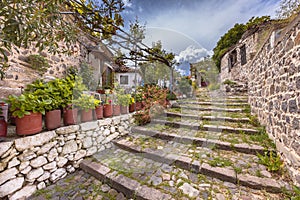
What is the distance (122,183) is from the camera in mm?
1742

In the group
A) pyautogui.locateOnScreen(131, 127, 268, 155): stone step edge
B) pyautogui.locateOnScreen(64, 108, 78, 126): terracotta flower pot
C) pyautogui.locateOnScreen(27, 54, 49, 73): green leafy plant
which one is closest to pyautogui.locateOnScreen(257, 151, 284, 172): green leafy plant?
pyautogui.locateOnScreen(131, 127, 268, 155): stone step edge

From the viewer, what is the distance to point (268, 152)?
2.01m

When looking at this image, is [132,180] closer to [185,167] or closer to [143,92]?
[185,167]

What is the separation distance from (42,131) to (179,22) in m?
3.84

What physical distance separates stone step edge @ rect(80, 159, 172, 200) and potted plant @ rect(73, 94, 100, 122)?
81 centimetres

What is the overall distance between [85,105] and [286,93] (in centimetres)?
306

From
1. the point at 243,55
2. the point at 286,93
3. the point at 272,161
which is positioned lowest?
the point at 272,161

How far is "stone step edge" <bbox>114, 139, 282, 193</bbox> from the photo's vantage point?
4.89ft

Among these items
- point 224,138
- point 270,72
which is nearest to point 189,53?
point 270,72

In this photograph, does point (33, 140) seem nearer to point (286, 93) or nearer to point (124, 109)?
point (124, 109)

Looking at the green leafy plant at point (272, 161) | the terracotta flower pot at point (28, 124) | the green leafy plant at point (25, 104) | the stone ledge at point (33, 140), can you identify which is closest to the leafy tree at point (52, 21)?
the green leafy plant at point (25, 104)

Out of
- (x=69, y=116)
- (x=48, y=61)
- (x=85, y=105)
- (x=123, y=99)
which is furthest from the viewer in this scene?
(x=48, y=61)

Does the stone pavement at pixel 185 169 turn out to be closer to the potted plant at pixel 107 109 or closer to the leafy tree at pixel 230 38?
the potted plant at pixel 107 109

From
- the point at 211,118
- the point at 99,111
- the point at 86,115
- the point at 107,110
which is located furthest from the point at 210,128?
the point at 86,115
